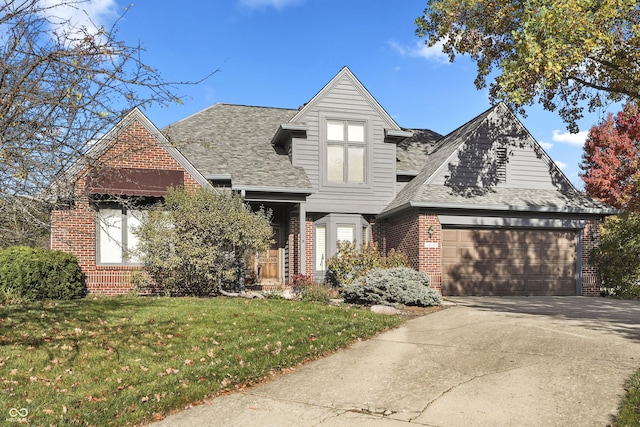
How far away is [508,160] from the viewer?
18438mm

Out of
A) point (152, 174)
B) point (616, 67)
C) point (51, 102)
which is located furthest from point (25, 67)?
point (616, 67)

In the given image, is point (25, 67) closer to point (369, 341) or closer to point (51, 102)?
point (51, 102)

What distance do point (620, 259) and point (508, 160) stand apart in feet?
16.7

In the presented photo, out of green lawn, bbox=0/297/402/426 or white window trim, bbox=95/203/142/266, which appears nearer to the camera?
green lawn, bbox=0/297/402/426

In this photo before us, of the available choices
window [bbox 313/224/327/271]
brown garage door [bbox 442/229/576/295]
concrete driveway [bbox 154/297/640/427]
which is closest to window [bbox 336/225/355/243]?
window [bbox 313/224/327/271]

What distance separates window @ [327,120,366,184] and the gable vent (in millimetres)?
4916

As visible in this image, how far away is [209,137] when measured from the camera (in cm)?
2012

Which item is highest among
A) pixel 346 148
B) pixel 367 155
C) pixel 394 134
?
pixel 394 134

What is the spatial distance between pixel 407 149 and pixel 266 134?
6.14 metres

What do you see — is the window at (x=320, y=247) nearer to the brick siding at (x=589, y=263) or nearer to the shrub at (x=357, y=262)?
the shrub at (x=357, y=262)

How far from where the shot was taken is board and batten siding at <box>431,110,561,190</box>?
59.4 feet

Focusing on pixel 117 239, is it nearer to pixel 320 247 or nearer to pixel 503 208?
pixel 320 247

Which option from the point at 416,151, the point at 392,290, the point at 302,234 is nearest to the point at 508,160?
the point at 416,151

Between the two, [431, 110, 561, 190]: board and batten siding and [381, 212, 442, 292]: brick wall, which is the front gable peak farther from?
[381, 212, 442, 292]: brick wall
